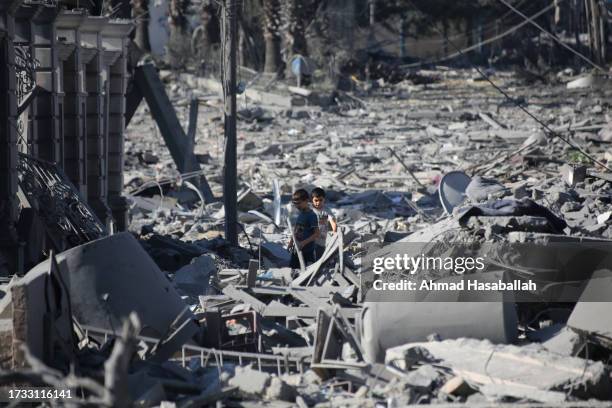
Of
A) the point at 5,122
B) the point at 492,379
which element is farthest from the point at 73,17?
the point at 492,379

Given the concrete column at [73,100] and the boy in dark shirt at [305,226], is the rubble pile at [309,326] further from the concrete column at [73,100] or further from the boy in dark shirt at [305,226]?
the concrete column at [73,100]

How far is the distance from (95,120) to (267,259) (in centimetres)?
506

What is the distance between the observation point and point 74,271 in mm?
8656

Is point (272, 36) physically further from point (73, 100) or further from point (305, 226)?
point (305, 226)

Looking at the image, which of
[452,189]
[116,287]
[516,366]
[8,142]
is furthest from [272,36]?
[516,366]

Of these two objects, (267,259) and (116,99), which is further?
(116,99)

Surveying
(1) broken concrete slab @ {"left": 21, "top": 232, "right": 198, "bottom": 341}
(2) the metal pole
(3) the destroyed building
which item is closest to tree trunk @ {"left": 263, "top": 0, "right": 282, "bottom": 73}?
(3) the destroyed building

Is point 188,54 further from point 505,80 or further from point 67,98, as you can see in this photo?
point 67,98

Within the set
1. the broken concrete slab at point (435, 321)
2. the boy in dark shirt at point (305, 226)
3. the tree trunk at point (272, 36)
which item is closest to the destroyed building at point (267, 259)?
the broken concrete slab at point (435, 321)

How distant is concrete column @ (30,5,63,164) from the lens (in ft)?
49.1

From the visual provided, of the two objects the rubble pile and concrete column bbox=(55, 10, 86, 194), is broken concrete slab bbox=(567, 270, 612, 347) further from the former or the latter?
concrete column bbox=(55, 10, 86, 194)

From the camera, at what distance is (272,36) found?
49.0 metres

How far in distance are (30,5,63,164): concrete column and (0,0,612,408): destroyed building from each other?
1.2 inches

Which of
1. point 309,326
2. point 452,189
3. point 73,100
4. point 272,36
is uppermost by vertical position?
point 272,36
